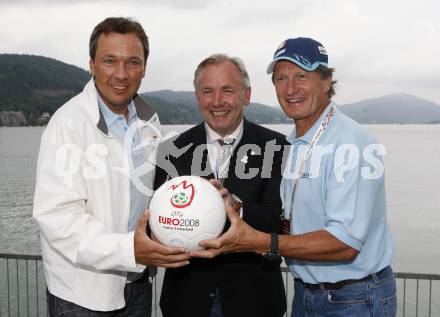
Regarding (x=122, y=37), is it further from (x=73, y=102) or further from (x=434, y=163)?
(x=434, y=163)

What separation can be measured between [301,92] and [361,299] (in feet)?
5.08

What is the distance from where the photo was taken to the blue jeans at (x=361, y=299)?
3.47 m

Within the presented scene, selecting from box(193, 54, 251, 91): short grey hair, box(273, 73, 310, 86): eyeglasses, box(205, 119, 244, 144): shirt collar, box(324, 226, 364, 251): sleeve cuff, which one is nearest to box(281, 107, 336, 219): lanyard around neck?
box(273, 73, 310, 86): eyeglasses

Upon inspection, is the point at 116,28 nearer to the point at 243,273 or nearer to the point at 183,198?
the point at 183,198

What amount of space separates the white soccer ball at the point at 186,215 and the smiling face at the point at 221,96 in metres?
1.10

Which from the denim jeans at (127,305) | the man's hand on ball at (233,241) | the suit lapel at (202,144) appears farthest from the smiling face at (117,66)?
the denim jeans at (127,305)

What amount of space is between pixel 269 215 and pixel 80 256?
4.81ft

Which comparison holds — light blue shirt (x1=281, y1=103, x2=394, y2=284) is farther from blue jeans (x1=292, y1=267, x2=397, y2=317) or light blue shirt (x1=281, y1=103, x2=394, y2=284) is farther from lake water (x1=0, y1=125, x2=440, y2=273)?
lake water (x1=0, y1=125, x2=440, y2=273)

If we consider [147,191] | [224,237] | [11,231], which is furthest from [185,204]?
[11,231]

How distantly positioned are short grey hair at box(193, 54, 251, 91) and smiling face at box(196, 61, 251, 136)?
1.0 inches

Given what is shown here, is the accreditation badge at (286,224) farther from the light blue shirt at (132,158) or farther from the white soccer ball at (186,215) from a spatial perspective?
the light blue shirt at (132,158)

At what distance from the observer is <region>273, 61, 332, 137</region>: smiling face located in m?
3.72

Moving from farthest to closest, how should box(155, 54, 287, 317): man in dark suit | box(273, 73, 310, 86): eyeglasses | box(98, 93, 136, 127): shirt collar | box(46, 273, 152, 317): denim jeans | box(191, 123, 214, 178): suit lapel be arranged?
box(191, 123, 214, 178): suit lapel < box(155, 54, 287, 317): man in dark suit < box(98, 93, 136, 127): shirt collar < box(273, 73, 310, 86): eyeglasses < box(46, 273, 152, 317): denim jeans

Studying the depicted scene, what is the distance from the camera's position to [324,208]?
11.4 ft
